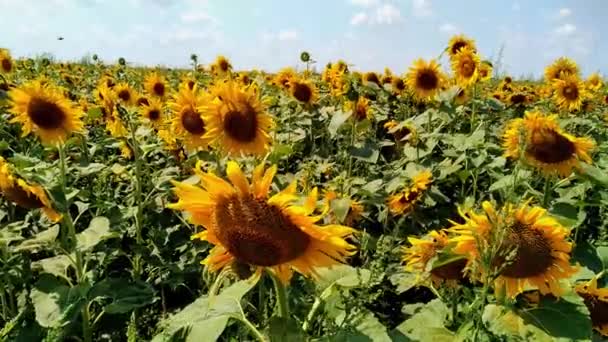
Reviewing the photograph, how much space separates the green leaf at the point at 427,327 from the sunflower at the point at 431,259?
92 mm

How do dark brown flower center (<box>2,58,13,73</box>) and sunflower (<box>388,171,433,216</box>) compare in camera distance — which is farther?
dark brown flower center (<box>2,58,13,73</box>)

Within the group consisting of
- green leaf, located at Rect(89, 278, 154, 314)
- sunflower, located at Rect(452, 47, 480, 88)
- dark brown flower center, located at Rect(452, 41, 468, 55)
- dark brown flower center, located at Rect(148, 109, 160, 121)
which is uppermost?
dark brown flower center, located at Rect(452, 41, 468, 55)

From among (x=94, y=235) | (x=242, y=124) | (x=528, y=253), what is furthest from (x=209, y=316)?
(x=242, y=124)

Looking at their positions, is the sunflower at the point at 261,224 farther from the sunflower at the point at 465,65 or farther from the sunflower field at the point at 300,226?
the sunflower at the point at 465,65

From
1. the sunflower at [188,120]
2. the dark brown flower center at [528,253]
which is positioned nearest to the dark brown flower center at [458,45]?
the sunflower at [188,120]

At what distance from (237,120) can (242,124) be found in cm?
3

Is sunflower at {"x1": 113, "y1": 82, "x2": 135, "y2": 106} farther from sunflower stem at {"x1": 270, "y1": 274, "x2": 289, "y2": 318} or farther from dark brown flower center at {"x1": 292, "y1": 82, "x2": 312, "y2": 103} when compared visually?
sunflower stem at {"x1": 270, "y1": 274, "x2": 289, "y2": 318}

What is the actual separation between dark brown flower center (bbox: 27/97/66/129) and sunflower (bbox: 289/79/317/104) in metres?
1.93

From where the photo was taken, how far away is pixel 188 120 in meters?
3.60

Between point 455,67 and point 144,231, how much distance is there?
282cm

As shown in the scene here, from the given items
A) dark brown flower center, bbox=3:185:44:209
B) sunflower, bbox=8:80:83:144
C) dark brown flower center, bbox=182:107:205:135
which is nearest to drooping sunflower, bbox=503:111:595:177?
dark brown flower center, bbox=182:107:205:135

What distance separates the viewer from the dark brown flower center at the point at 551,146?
10.0ft

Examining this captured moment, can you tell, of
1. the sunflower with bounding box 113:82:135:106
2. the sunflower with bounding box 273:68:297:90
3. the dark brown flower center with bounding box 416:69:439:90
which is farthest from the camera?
the sunflower with bounding box 273:68:297:90

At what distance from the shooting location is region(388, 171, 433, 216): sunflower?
3.29 metres
